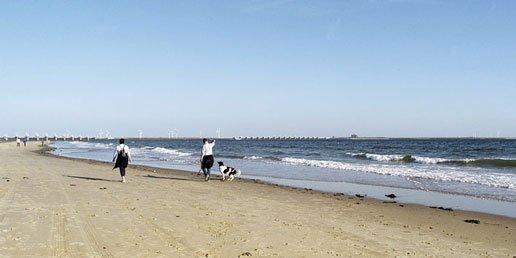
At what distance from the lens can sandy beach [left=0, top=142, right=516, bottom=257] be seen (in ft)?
23.8

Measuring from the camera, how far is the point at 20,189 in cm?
1423

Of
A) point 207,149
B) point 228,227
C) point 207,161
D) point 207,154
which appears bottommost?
point 228,227

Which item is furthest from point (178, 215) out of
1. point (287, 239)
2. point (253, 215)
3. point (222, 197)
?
point (222, 197)

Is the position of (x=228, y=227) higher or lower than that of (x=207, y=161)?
lower

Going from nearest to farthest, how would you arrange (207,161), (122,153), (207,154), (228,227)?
(228,227), (122,153), (207,154), (207,161)

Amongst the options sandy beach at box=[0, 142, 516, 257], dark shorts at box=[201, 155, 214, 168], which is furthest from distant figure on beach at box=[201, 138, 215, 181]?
sandy beach at box=[0, 142, 516, 257]

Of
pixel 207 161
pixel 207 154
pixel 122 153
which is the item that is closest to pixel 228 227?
pixel 122 153

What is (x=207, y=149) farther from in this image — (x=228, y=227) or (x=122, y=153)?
(x=228, y=227)

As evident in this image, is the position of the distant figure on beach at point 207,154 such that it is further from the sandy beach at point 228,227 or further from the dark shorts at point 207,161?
the sandy beach at point 228,227

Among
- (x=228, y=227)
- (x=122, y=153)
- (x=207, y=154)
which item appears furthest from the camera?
(x=207, y=154)

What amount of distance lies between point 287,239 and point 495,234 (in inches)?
168

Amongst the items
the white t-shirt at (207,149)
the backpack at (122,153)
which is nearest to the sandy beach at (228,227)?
the backpack at (122,153)

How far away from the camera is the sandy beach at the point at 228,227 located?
23.8 ft

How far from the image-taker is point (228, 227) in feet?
29.6
